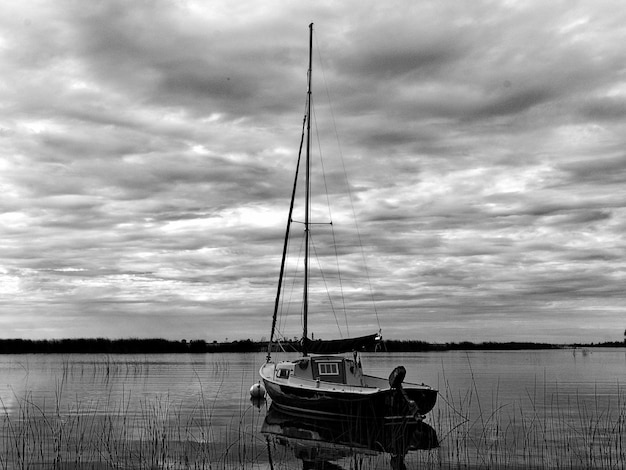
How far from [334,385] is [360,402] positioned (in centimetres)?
288

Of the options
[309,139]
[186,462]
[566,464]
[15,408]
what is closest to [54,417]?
[15,408]

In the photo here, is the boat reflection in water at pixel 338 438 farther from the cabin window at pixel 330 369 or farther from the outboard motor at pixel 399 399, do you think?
the cabin window at pixel 330 369

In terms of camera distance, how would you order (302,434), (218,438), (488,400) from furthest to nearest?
(488,400) → (302,434) → (218,438)

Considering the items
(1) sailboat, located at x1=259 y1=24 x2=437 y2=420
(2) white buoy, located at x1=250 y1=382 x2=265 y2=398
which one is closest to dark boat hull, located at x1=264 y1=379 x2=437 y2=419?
(1) sailboat, located at x1=259 y1=24 x2=437 y2=420

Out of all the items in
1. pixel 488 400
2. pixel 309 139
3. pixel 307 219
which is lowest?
pixel 488 400

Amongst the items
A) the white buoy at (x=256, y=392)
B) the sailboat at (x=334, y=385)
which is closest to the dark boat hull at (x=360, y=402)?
the sailboat at (x=334, y=385)

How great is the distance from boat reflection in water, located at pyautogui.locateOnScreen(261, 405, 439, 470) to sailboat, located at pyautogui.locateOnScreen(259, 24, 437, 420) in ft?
1.93

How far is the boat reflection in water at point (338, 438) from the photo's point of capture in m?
24.6

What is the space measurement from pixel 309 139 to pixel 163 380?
3220cm

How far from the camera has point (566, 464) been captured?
73.3 feet

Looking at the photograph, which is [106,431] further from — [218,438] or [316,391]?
[316,391]

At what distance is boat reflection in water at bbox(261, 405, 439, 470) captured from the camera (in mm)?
24594

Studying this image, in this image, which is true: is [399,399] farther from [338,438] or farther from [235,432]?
[235,432]

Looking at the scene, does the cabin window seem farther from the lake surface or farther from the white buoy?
the white buoy
